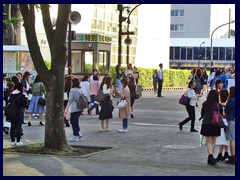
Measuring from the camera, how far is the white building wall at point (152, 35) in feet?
194

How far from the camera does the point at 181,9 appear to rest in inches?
4355

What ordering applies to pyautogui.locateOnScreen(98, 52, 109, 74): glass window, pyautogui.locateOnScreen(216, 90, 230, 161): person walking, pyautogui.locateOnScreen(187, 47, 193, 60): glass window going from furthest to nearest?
pyautogui.locateOnScreen(187, 47, 193, 60): glass window
pyautogui.locateOnScreen(98, 52, 109, 74): glass window
pyautogui.locateOnScreen(216, 90, 230, 161): person walking

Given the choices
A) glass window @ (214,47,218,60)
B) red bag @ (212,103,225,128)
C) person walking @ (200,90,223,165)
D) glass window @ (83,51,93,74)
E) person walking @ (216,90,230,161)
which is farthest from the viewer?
glass window @ (214,47,218,60)

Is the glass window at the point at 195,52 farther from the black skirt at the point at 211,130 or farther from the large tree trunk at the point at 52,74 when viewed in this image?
the black skirt at the point at 211,130

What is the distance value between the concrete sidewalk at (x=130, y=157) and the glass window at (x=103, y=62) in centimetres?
1707

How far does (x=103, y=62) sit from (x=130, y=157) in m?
24.0

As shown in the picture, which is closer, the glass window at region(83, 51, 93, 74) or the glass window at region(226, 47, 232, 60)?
the glass window at region(83, 51, 93, 74)

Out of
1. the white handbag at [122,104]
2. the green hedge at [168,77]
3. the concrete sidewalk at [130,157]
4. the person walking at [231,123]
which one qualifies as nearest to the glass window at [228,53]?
the green hedge at [168,77]

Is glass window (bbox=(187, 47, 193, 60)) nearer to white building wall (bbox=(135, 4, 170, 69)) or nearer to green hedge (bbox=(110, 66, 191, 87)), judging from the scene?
white building wall (bbox=(135, 4, 170, 69))

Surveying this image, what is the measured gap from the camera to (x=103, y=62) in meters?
35.0

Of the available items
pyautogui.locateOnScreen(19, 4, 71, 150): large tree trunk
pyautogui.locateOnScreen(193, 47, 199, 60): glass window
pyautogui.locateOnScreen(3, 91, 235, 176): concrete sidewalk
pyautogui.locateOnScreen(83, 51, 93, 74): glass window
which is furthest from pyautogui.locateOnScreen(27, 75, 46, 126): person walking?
pyautogui.locateOnScreen(193, 47, 199, 60): glass window

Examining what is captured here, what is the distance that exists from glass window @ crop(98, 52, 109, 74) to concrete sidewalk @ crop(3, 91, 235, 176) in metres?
17.1

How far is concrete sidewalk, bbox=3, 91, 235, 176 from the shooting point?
30.9 feet
